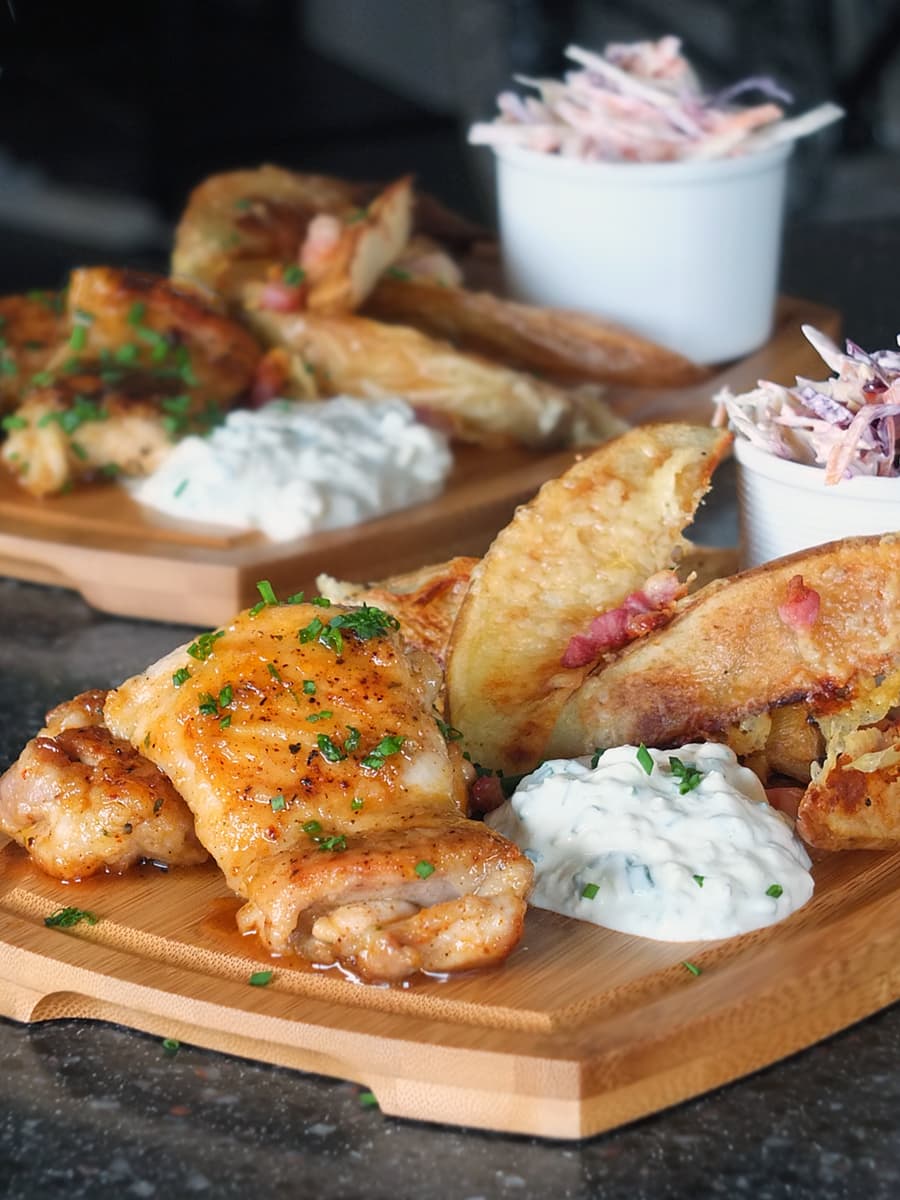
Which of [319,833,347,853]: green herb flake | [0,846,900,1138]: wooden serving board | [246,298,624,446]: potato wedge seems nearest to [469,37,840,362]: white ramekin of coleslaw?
[246,298,624,446]: potato wedge

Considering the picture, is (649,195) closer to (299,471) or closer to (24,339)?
(299,471)

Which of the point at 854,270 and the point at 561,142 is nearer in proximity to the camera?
the point at 561,142

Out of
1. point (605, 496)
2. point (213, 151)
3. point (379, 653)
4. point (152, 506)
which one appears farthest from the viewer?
point (213, 151)

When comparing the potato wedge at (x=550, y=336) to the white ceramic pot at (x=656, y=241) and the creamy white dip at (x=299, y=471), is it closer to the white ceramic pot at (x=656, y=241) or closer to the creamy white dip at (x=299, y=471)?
the white ceramic pot at (x=656, y=241)

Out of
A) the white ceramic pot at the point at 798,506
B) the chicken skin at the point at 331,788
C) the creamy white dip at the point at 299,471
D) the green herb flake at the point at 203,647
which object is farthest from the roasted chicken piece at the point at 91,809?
the creamy white dip at the point at 299,471

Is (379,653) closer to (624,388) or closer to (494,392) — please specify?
(494,392)

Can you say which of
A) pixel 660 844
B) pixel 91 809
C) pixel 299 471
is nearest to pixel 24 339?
pixel 299 471

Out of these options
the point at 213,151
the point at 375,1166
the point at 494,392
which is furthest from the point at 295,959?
the point at 213,151
